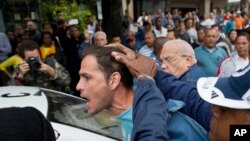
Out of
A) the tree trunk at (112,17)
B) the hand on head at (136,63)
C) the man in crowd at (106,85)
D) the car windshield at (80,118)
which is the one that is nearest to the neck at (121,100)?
the man in crowd at (106,85)

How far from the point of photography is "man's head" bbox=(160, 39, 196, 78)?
233 centimetres

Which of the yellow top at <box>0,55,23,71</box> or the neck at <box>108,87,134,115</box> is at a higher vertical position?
the neck at <box>108,87,134,115</box>

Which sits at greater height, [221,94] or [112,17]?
[221,94]

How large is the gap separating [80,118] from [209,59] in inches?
97.5

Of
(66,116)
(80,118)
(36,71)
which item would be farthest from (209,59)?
(66,116)

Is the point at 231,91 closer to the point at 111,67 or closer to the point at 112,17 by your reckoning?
the point at 111,67

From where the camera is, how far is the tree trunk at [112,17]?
7547 millimetres

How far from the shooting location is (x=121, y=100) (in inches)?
70.3

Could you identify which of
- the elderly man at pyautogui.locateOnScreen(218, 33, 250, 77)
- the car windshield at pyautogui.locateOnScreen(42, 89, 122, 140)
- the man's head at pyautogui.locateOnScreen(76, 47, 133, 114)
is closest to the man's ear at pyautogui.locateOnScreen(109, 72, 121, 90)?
the man's head at pyautogui.locateOnScreen(76, 47, 133, 114)

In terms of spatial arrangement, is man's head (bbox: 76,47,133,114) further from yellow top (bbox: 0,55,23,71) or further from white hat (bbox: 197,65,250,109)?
yellow top (bbox: 0,55,23,71)

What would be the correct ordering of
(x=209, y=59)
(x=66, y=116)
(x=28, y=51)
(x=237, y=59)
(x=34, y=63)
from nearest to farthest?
1. (x=66, y=116)
2. (x=34, y=63)
3. (x=28, y=51)
4. (x=237, y=59)
5. (x=209, y=59)

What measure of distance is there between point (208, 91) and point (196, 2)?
89.3ft

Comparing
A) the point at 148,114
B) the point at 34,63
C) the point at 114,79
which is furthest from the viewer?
the point at 34,63

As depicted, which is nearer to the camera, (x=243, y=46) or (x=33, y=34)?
(x=243, y=46)
